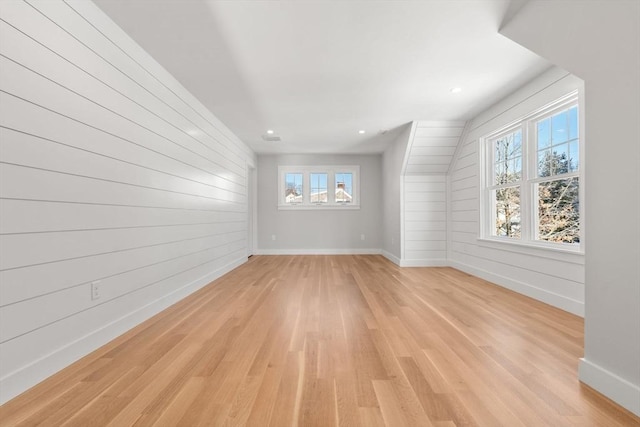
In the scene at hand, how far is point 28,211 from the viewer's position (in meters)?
1.55

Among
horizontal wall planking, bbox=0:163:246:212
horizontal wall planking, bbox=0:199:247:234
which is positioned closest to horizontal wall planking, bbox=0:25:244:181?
horizontal wall planking, bbox=0:163:246:212

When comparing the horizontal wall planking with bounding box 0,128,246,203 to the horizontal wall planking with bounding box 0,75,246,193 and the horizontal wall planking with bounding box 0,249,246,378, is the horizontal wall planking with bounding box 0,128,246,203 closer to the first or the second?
the horizontal wall planking with bounding box 0,75,246,193

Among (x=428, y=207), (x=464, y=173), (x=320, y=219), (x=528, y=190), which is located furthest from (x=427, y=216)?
(x=320, y=219)

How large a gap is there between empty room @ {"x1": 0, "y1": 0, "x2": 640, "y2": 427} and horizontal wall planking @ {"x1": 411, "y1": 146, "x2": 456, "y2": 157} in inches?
16.6

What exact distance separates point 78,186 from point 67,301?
716mm

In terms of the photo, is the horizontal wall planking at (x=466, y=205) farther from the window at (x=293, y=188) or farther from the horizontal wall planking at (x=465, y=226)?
the window at (x=293, y=188)

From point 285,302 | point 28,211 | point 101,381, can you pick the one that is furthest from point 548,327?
point 28,211

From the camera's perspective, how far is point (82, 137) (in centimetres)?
190

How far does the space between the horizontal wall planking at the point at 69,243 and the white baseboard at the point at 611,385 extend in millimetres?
3007

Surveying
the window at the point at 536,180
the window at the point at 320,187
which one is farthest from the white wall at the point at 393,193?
the window at the point at 536,180

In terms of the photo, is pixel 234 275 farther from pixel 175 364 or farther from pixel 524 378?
pixel 524 378

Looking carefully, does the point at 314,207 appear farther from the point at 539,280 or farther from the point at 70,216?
the point at 70,216

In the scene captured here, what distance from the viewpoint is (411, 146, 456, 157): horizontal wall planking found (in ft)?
16.2

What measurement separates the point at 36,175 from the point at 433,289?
12.4ft
